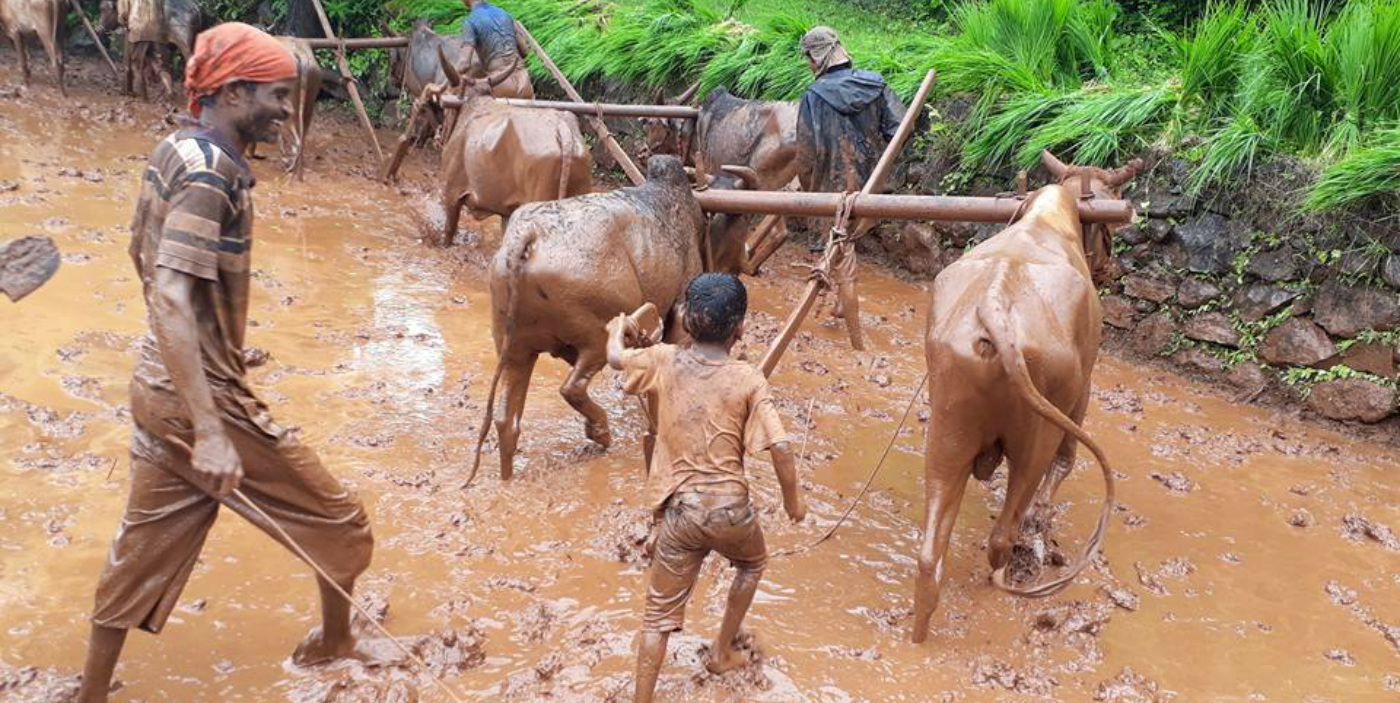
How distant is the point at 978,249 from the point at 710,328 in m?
1.71

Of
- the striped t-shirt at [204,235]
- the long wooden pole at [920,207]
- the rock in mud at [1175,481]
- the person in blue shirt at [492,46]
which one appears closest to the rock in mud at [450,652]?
the striped t-shirt at [204,235]

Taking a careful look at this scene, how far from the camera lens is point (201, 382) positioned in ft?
9.31

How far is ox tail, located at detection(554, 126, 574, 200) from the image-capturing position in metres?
7.79

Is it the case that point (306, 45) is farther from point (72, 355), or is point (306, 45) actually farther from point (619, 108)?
point (72, 355)

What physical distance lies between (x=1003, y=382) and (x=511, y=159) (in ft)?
16.2

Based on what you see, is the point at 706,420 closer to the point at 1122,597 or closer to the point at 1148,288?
the point at 1122,597

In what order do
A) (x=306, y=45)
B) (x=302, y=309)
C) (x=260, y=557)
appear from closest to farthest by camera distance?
(x=260, y=557) → (x=302, y=309) → (x=306, y=45)

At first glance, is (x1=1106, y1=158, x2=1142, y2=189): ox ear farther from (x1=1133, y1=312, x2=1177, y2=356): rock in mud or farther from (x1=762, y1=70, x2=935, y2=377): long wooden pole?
(x1=1133, y1=312, x2=1177, y2=356): rock in mud

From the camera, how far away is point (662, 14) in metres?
11.4

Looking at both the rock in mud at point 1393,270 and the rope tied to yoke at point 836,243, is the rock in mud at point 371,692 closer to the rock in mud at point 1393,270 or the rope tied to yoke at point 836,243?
the rope tied to yoke at point 836,243

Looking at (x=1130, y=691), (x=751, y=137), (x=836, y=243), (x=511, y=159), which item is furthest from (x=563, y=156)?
(x=1130, y=691)

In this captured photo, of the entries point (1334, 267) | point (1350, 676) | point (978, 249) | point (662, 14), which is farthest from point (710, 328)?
point (662, 14)

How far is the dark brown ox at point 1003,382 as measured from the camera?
3824mm

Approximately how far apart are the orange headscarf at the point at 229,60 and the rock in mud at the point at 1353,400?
6299 mm
